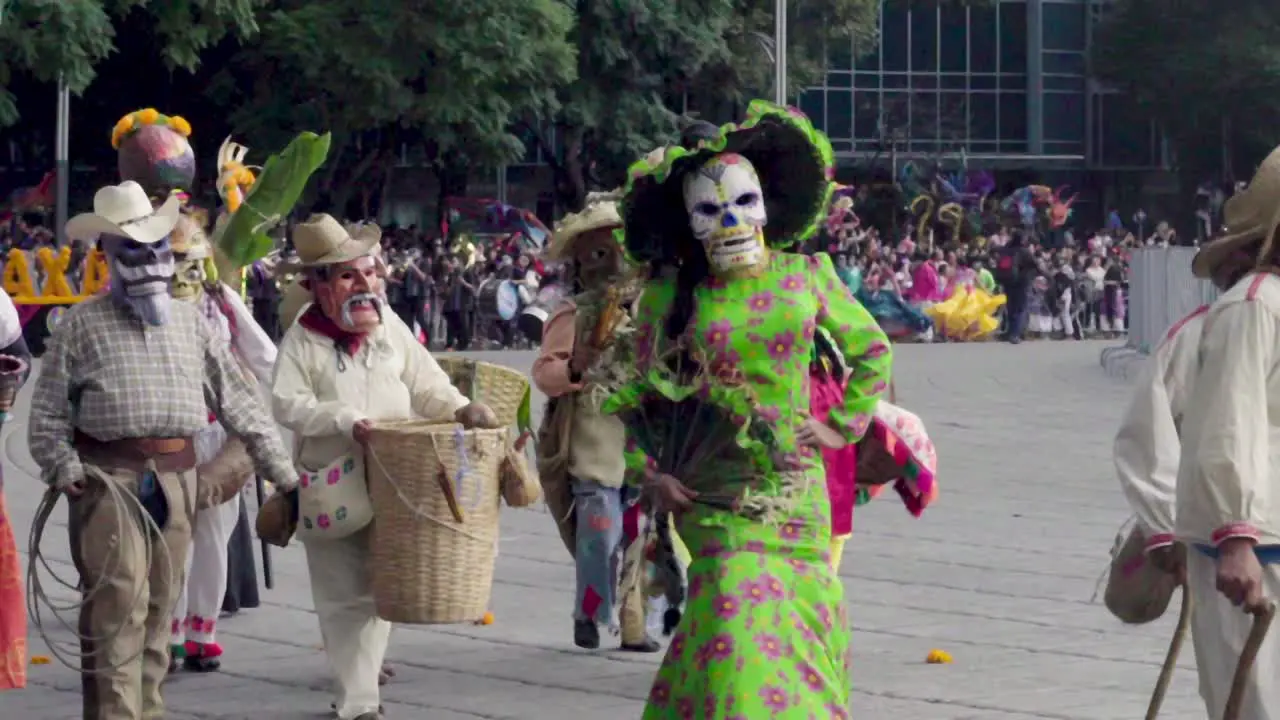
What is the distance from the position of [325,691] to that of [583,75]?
119 ft

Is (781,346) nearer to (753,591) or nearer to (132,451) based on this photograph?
(753,591)

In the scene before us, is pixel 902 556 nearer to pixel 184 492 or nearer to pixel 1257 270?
pixel 184 492

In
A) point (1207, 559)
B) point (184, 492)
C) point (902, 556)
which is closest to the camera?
point (1207, 559)

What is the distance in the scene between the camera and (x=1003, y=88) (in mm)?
67875

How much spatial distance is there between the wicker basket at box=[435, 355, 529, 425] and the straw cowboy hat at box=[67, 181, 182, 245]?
153 centimetres

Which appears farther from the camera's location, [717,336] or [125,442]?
[125,442]

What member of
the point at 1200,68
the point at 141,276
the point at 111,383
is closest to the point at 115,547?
the point at 111,383

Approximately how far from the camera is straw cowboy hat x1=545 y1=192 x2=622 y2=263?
934 centimetres

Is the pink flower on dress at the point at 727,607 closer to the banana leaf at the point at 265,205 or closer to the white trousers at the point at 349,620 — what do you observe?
the white trousers at the point at 349,620

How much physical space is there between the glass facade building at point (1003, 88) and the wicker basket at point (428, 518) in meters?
58.2

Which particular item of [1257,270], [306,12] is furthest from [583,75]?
[1257,270]

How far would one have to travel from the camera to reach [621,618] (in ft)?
31.5

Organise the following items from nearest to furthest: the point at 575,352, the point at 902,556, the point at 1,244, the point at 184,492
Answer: the point at 184,492, the point at 575,352, the point at 902,556, the point at 1,244

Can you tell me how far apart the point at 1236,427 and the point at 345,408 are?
156 inches
